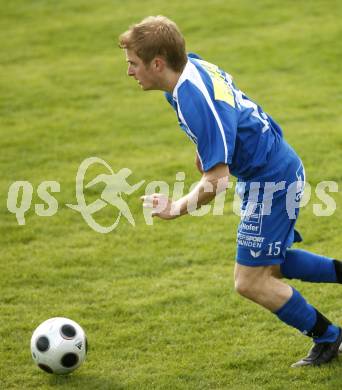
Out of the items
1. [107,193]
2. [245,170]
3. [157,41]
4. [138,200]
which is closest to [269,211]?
[245,170]

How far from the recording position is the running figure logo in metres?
8.26

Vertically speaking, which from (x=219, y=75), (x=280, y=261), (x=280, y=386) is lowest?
(x=280, y=386)

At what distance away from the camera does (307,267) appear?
18.5 feet

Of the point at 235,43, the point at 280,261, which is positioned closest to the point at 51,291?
the point at 280,261

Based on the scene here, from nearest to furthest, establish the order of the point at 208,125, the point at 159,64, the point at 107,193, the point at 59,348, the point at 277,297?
the point at 208,125 < the point at 159,64 < the point at 277,297 < the point at 59,348 < the point at 107,193

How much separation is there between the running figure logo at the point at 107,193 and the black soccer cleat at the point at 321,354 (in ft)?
9.86

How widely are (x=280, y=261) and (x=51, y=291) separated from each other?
2281 mm

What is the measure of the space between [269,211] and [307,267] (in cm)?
60

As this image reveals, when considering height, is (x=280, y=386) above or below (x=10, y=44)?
below

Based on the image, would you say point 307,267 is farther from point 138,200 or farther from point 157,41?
point 138,200

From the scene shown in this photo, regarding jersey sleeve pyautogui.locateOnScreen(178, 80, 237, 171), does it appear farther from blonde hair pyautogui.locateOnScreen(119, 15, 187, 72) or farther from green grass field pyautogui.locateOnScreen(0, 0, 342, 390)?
green grass field pyautogui.locateOnScreen(0, 0, 342, 390)

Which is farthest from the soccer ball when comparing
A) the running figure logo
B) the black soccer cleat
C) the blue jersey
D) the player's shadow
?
the running figure logo

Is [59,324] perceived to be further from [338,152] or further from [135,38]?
[338,152]

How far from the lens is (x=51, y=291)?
6.90m
